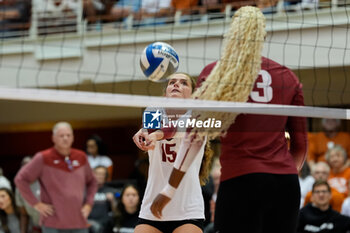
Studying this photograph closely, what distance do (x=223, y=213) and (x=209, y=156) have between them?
1.04 m

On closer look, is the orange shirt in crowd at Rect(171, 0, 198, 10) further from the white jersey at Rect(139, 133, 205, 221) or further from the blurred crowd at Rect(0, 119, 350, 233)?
the white jersey at Rect(139, 133, 205, 221)

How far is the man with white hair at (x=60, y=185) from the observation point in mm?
8656

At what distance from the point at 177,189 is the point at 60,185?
13.2ft

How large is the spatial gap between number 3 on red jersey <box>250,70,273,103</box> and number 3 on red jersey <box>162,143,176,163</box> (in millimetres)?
889

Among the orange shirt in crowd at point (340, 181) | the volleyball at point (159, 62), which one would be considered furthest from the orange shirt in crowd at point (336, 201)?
the volleyball at point (159, 62)

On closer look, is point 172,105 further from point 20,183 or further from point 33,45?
point 33,45

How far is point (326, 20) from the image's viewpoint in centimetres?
1053

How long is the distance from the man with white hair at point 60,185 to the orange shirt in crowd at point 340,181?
3.03 metres

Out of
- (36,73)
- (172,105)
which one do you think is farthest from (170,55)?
(36,73)

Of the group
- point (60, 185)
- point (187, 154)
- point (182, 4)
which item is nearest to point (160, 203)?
point (187, 154)

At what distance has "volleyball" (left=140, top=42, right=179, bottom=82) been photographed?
5.14m

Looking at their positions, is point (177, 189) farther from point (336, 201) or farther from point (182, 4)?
point (182, 4)

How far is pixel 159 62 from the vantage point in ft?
16.9

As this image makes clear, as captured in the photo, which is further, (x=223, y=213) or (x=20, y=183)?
(x=20, y=183)
